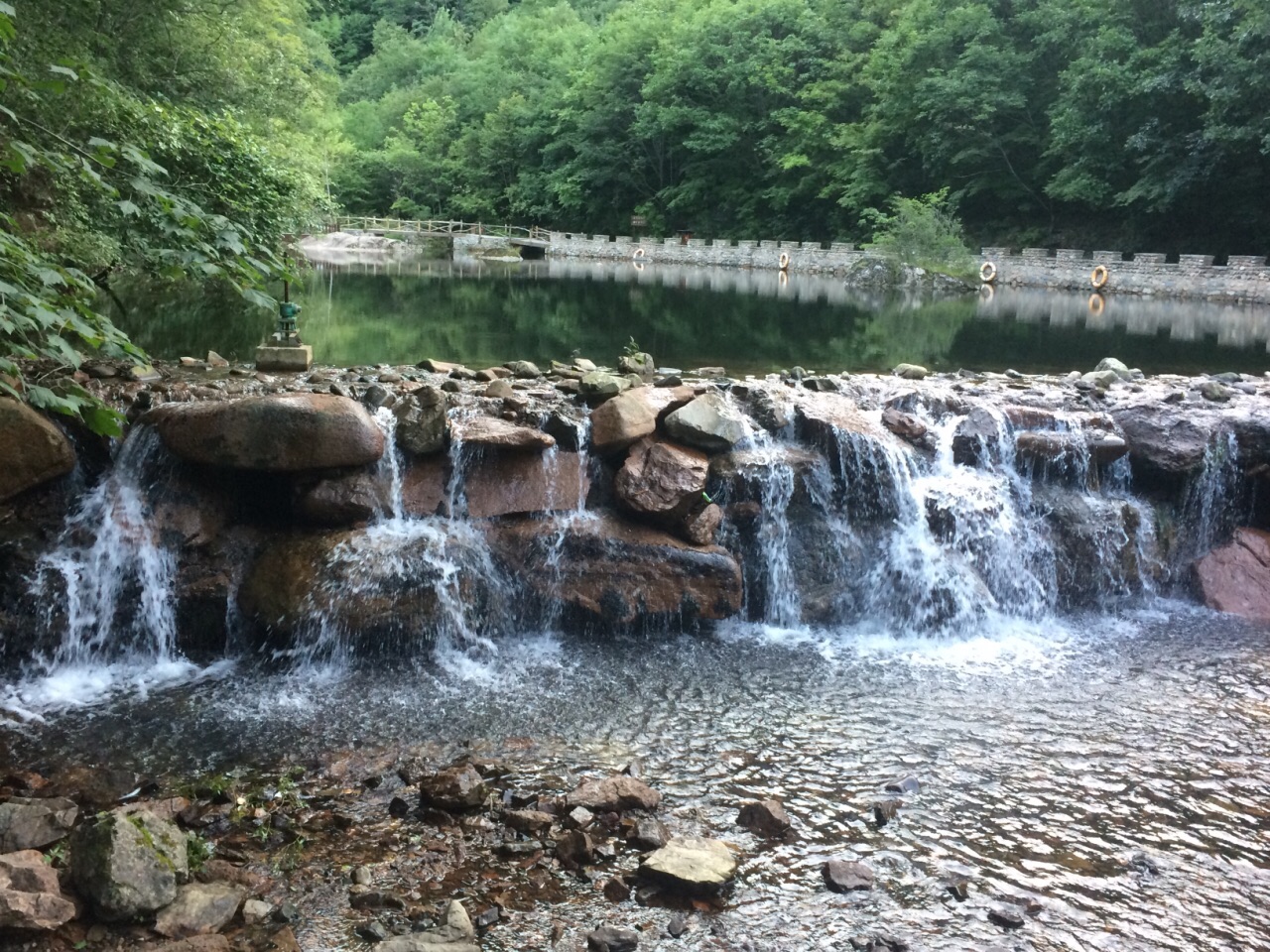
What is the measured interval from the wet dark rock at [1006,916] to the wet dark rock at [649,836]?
148cm

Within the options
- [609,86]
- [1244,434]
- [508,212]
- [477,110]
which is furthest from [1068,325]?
[477,110]

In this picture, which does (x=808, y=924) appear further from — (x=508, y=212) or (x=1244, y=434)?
(x=508, y=212)

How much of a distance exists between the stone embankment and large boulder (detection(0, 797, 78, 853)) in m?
2.52

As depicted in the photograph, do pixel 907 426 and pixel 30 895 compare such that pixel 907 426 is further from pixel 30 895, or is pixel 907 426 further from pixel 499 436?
pixel 30 895

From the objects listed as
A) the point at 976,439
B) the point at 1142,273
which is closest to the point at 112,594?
the point at 976,439

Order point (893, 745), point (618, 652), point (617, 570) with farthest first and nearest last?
point (617, 570)
point (618, 652)
point (893, 745)

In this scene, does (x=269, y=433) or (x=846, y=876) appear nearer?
(x=846, y=876)

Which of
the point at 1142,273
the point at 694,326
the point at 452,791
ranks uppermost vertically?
the point at 1142,273

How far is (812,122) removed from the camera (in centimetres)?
5262

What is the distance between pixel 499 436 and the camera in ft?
26.4

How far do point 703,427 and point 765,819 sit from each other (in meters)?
4.19

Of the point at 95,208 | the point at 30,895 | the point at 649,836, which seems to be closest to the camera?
the point at 30,895

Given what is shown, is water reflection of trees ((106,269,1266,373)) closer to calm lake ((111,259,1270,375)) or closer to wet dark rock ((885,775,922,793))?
calm lake ((111,259,1270,375))

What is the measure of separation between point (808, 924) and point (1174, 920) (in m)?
1.64
